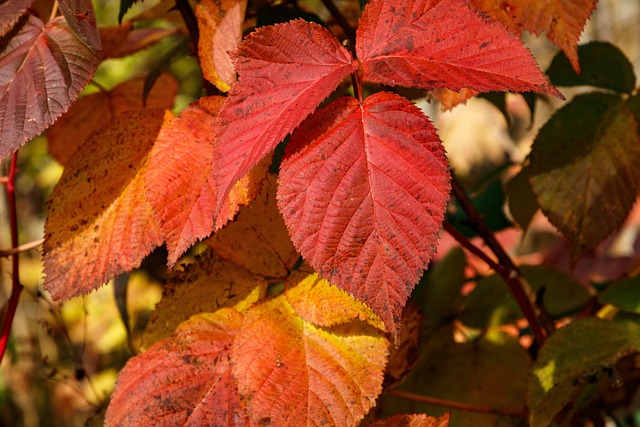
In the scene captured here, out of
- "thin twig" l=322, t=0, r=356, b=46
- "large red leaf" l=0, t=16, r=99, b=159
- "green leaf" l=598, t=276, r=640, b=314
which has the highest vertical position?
"large red leaf" l=0, t=16, r=99, b=159

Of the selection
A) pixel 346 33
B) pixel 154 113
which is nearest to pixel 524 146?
pixel 346 33

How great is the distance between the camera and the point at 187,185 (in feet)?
1.87

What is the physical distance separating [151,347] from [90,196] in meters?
0.15

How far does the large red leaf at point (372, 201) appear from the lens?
0.48 m

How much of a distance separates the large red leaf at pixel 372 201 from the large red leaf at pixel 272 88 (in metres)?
0.03

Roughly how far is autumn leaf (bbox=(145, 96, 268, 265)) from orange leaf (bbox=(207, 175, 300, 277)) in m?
0.09

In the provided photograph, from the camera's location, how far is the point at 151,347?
0.63 meters

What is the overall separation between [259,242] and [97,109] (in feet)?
1.07

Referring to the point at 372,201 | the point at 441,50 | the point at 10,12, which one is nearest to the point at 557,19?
the point at 441,50

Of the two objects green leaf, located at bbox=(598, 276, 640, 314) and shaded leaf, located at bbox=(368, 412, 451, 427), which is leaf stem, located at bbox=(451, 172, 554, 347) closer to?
green leaf, located at bbox=(598, 276, 640, 314)

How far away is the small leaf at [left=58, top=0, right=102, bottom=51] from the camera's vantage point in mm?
551

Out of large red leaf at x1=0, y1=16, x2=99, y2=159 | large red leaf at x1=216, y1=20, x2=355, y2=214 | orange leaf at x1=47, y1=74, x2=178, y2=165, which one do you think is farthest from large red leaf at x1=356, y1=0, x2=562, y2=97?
orange leaf at x1=47, y1=74, x2=178, y2=165

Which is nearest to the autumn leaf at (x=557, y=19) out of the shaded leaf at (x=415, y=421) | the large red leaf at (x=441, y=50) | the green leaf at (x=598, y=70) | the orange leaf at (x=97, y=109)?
the large red leaf at (x=441, y=50)

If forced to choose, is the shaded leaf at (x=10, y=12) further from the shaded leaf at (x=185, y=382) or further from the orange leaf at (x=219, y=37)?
the shaded leaf at (x=185, y=382)
